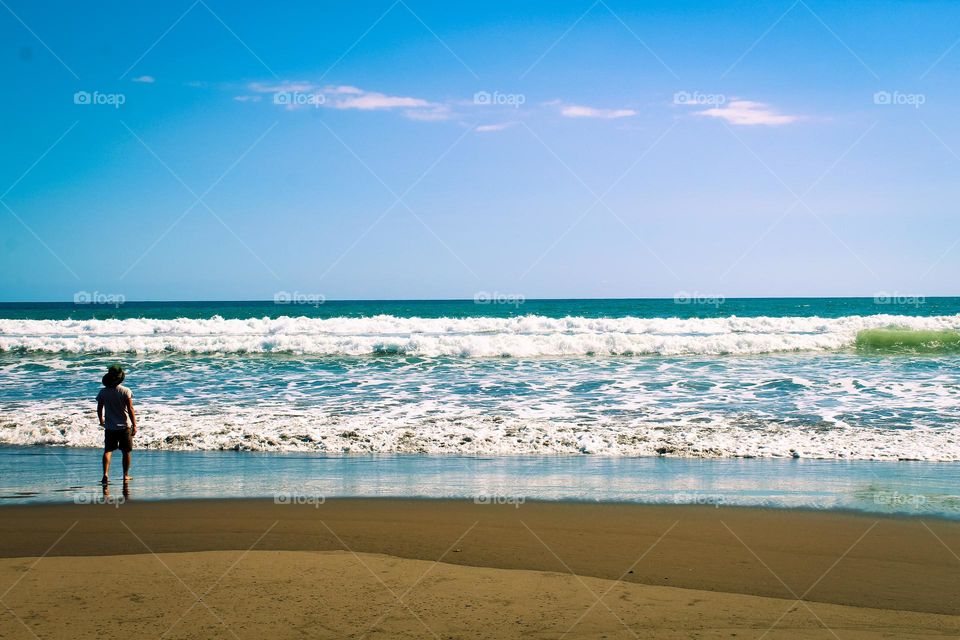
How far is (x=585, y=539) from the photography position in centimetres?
580

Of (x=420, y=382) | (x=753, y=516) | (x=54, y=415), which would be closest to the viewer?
(x=753, y=516)

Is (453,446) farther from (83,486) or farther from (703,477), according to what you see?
(83,486)

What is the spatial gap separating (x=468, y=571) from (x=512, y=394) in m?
9.39

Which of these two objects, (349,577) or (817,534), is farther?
(817,534)

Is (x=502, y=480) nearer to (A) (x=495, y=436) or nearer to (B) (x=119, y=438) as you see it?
(A) (x=495, y=436)

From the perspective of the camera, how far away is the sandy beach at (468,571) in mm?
4148

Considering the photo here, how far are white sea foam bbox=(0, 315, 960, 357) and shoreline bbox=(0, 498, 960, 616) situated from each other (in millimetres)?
16059

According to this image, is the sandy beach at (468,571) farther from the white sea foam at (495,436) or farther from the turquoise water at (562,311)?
the turquoise water at (562,311)

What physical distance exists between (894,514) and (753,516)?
1.38 metres

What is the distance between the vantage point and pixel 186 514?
6652mm

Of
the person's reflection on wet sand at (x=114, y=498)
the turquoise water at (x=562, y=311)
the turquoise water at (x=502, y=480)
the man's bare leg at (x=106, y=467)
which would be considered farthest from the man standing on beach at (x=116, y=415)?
the turquoise water at (x=562, y=311)

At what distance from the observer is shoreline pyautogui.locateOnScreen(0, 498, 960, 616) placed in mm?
4945

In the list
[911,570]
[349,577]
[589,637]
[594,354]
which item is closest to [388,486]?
[349,577]

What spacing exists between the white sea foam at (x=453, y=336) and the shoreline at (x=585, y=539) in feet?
52.7
